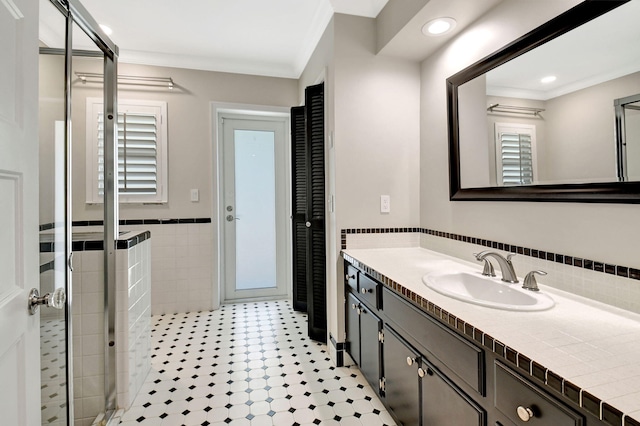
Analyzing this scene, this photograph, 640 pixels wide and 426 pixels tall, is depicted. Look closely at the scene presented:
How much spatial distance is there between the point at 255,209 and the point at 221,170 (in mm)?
564

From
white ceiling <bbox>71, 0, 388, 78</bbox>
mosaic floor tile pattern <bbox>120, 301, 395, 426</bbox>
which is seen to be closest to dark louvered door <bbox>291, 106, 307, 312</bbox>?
mosaic floor tile pattern <bbox>120, 301, 395, 426</bbox>

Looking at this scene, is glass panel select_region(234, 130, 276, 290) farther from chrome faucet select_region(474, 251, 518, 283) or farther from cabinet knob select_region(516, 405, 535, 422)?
cabinet knob select_region(516, 405, 535, 422)

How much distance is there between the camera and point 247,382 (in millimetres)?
2018

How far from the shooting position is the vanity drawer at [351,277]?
77.0 inches

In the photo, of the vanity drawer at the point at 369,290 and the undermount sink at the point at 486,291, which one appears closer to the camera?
the undermount sink at the point at 486,291

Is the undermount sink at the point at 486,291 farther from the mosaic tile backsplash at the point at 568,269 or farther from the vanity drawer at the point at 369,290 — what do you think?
the vanity drawer at the point at 369,290

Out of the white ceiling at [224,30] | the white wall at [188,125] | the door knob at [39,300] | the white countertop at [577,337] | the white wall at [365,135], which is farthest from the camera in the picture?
the white wall at [188,125]

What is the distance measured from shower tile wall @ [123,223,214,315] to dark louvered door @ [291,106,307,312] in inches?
35.4

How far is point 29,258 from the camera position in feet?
2.82

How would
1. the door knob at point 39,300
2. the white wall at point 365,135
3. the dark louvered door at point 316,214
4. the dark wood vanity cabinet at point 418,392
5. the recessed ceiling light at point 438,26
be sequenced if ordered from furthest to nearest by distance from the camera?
the dark louvered door at point 316,214, the white wall at point 365,135, the recessed ceiling light at point 438,26, the dark wood vanity cabinet at point 418,392, the door knob at point 39,300

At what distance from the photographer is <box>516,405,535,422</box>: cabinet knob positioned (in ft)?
2.54

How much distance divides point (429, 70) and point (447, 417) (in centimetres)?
202

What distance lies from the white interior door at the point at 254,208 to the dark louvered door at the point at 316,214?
113 centimetres

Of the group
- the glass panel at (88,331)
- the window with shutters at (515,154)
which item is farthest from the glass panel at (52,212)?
the window with shutters at (515,154)
